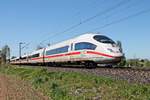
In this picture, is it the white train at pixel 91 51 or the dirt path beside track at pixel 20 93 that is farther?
the white train at pixel 91 51

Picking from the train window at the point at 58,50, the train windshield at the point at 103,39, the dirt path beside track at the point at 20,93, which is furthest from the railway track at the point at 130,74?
the train window at the point at 58,50

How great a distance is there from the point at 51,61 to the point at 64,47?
710 cm

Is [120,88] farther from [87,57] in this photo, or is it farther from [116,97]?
[87,57]

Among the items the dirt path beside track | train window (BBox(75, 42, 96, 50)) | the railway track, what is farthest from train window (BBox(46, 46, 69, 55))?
the railway track

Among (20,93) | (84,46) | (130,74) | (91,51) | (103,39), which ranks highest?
(103,39)

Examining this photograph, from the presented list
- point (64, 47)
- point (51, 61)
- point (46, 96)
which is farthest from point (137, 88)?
point (51, 61)

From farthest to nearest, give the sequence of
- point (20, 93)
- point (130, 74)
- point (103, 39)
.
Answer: point (103, 39) → point (20, 93) → point (130, 74)

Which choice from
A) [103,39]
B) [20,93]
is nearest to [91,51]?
[103,39]

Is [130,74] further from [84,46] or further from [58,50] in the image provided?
[58,50]

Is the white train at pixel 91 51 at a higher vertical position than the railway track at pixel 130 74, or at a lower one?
higher

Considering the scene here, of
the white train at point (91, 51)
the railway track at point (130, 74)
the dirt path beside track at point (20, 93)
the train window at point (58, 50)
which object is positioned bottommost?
the dirt path beside track at point (20, 93)

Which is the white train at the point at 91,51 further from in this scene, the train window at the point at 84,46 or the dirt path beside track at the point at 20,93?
the dirt path beside track at the point at 20,93

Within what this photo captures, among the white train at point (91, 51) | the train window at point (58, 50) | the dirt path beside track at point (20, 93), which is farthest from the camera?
the train window at point (58, 50)

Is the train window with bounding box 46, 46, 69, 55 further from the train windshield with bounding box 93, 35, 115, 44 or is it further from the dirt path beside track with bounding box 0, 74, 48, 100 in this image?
the dirt path beside track with bounding box 0, 74, 48, 100
